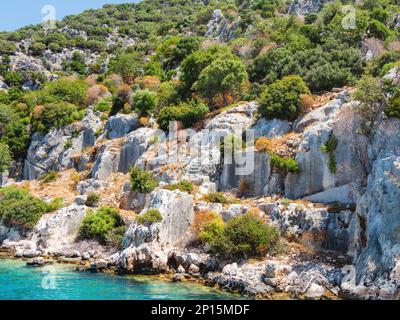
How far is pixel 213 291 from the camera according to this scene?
997 inches

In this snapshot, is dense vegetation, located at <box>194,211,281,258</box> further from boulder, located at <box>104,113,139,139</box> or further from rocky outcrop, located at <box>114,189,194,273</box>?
boulder, located at <box>104,113,139,139</box>

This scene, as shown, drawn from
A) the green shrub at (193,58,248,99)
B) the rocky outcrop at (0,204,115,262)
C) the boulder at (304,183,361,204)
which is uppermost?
the green shrub at (193,58,248,99)

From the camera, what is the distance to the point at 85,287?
25.7 meters

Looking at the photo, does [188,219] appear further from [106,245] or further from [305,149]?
[305,149]

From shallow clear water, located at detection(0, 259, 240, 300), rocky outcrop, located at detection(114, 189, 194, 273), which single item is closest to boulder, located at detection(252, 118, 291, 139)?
rocky outcrop, located at detection(114, 189, 194, 273)

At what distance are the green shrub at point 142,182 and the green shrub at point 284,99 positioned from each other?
36.8ft

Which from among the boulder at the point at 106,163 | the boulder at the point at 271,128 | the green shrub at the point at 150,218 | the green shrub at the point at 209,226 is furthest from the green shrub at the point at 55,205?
the boulder at the point at 271,128

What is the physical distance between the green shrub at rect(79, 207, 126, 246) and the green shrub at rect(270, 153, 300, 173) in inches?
481

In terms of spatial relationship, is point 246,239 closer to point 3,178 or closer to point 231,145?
point 231,145

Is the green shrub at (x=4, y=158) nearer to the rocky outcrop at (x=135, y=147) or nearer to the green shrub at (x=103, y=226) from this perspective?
the rocky outcrop at (x=135, y=147)

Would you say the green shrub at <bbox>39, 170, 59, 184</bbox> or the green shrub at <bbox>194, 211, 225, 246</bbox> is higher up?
the green shrub at <bbox>39, 170, 59, 184</bbox>

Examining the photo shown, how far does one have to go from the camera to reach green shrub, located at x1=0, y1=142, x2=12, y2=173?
5264 centimetres
